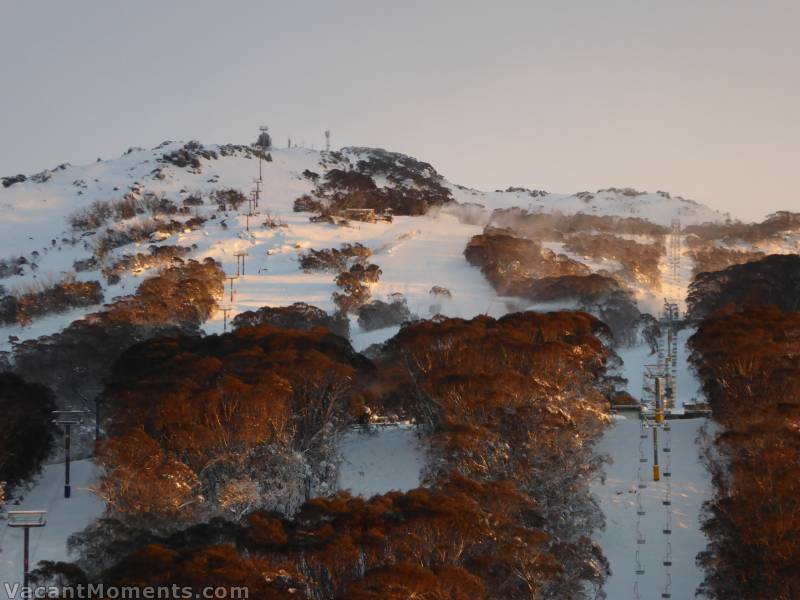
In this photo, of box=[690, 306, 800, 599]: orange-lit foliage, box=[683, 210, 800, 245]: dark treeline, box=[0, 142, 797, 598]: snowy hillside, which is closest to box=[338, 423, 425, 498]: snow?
box=[0, 142, 797, 598]: snowy hillside

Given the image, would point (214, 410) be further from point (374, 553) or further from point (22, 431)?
point (374, 553)

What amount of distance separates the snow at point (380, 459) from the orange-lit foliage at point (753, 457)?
939 cm

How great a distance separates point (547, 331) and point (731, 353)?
625cm

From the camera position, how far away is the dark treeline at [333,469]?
61.8 feet

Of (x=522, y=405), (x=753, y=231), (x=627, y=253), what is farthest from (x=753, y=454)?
(x=753, y=231)

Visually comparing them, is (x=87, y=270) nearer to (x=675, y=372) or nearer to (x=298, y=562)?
(x=675, y=372)

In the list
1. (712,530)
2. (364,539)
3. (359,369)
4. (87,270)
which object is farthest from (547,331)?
(87,270)

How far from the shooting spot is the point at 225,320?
166ft

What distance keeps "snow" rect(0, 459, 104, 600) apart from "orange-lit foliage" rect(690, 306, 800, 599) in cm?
1577

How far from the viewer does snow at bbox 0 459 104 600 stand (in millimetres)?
25547

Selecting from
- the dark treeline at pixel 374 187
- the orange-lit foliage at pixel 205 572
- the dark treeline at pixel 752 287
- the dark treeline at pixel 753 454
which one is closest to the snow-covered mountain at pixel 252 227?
the dark treeline at pixel 374 187

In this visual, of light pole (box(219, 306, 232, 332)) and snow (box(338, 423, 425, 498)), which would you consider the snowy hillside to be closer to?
snow (box(338, 423, 425, 498))

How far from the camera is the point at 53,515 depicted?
29.2 meters

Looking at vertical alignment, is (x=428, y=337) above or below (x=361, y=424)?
above
